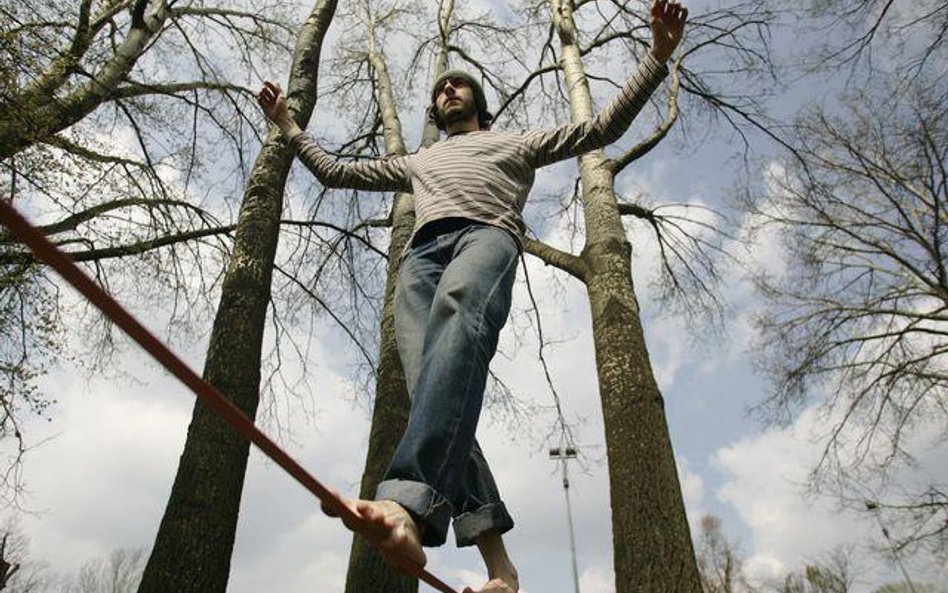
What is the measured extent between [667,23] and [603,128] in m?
0.38

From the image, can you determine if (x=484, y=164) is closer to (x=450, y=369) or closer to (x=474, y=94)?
(x=474, y=94)

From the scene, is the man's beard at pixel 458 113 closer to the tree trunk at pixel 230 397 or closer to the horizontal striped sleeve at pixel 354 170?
the horizontal striped sleeve at pixel 354 170

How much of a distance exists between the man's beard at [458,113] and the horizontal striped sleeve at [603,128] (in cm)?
29

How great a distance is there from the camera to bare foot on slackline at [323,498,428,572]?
134 cm

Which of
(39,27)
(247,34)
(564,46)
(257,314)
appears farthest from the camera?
(247,34)

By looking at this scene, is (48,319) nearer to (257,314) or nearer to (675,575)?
(257,314)

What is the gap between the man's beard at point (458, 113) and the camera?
2615 millimetres

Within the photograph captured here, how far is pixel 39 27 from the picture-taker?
18.7ft

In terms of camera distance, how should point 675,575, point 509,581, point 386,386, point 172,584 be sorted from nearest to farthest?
point 509,581 → point 172,584 → point 675,575 → point 386,386

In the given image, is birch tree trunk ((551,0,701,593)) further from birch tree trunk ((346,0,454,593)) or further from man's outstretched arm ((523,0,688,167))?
man's outstretched arm ((523,0,688,167))

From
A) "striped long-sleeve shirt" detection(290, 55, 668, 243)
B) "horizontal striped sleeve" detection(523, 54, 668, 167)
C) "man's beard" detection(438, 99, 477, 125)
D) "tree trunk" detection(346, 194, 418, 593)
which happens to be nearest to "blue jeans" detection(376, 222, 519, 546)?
"striped long-sleeve shirt" detection(290, 55, 668, 243)

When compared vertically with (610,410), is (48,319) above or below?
above

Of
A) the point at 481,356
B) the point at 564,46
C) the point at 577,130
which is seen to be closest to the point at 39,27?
the point at 564,46

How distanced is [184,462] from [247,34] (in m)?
6.72
